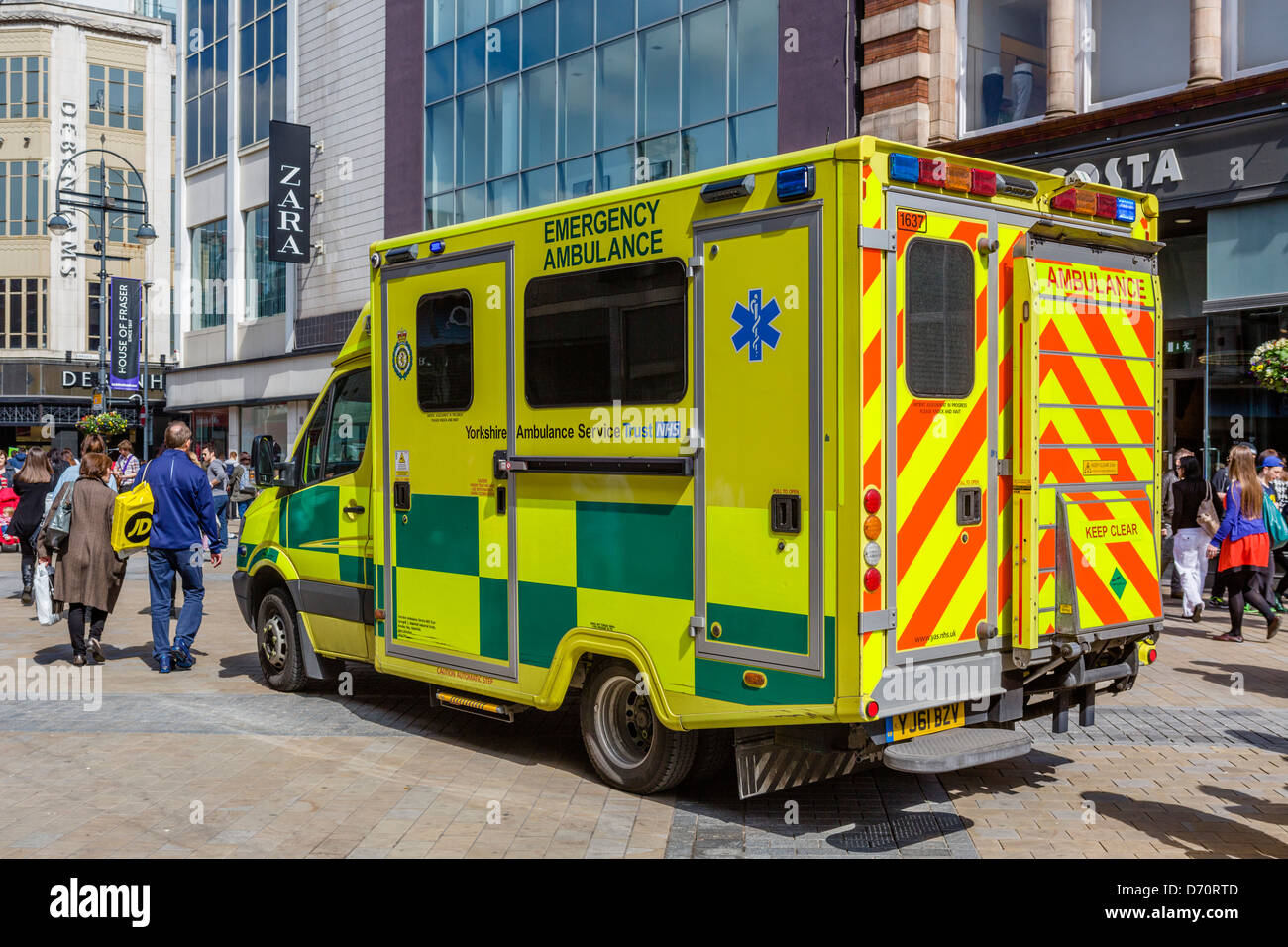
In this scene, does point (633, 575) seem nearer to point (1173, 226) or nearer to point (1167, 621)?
point (1167, 621)

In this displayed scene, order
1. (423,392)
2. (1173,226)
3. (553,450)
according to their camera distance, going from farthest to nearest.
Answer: (1173,226)
(423,392)
(553,450)

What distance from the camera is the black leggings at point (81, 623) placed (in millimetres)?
9875

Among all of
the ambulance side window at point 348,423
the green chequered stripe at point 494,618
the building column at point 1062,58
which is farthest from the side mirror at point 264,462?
the building column at point 1062,58

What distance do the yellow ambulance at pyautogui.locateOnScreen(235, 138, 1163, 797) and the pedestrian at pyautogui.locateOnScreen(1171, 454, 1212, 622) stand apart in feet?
Result: 19.4

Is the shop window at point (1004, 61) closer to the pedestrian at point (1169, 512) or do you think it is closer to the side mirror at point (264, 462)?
the pedestrian at point (1169, 512)

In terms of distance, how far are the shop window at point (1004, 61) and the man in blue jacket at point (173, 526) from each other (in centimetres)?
1069

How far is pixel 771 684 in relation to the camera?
5406 millimetres

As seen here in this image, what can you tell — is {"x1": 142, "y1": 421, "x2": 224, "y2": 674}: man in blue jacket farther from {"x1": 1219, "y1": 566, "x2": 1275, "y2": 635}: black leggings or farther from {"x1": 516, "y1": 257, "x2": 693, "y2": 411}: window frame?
{"x1": 1219, "y1": 566, "x2": 1275, "y2": 635}: black leggings

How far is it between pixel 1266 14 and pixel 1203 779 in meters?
9.68

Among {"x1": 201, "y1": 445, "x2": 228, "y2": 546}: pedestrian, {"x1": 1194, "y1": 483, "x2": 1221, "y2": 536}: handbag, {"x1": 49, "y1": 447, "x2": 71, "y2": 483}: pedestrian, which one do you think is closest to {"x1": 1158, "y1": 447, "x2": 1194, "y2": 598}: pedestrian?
{"x1": 1194, "y1": 483, "x2": 1221, "y2": 536}: handbag

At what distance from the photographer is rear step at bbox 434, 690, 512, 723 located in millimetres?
6934
